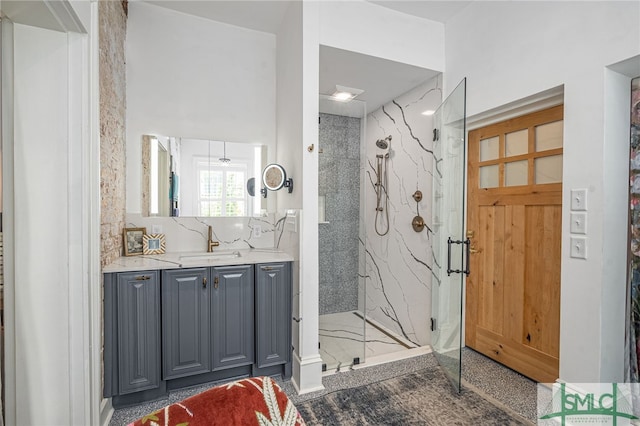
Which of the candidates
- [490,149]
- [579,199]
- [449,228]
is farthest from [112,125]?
[579,199]

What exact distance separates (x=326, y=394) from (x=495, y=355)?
1469mm

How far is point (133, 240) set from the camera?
247 centimetres

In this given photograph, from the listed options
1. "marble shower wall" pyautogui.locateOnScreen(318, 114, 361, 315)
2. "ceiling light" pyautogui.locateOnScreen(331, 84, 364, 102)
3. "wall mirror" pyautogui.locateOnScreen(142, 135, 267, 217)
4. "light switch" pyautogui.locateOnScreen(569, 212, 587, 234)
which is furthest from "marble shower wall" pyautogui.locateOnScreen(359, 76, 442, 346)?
"light switch" pyautogui.locateOnScreen(569, 212, 587, 234)

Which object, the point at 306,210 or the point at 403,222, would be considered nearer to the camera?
the point at 306,210

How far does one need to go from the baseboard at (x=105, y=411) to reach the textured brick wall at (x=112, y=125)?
2.75 feet

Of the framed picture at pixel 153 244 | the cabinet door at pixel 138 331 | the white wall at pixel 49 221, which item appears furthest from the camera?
the framed picture at pixel 153 244

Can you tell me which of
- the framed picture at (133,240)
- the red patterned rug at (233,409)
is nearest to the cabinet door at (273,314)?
the framed picture at (133,240)

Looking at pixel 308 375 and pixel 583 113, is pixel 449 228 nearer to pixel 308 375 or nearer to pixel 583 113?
pixel 583 113

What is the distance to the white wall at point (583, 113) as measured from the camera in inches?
68.6

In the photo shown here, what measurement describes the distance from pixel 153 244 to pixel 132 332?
2.56 ft

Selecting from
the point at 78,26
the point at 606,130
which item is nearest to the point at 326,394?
the point at 606,130

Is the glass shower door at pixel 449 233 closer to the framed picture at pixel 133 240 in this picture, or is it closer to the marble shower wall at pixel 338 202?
the marble shower wall at pixel 338 202

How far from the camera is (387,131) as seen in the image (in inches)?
142

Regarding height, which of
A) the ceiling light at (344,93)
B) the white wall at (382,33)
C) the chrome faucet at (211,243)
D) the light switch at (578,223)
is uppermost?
the white wall at (382,33)
